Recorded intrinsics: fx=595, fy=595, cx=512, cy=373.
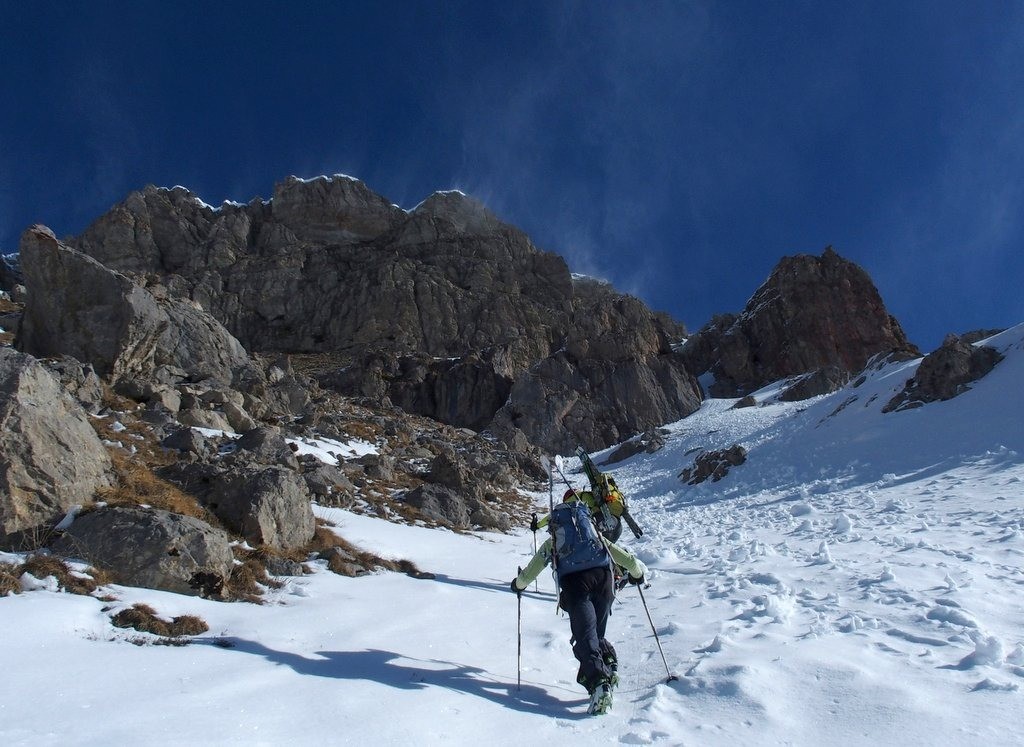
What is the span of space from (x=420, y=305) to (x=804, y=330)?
62.5m

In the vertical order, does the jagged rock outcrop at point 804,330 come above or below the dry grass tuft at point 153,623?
above

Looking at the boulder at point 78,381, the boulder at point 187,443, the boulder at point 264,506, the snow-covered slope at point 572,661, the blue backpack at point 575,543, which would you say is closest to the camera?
the snow-covered slope at point 572,661

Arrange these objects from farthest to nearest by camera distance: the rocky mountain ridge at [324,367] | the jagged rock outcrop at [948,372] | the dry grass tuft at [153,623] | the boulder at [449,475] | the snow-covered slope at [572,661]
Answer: the jagged rock outcrop at [948,372], the boulder at [449,475], the rocky mountain ridge at [324,367], the dry grass tuft at [153,623], the snow-covered slope at [572,661]

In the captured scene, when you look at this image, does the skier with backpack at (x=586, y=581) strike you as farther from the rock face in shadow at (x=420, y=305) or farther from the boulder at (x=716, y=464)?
the rock face in shadow at (x=420, y=305)

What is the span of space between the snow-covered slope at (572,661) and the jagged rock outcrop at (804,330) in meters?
82.8

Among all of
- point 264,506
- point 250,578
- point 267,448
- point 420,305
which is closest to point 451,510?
point 267,448

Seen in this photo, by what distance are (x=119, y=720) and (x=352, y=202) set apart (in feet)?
434

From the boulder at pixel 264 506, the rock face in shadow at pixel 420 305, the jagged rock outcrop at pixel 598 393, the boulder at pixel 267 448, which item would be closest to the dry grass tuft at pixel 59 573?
the boulder at pixel 264 506

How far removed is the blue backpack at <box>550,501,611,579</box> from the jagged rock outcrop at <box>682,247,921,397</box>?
286 feet

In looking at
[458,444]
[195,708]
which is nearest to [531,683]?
[195,708]

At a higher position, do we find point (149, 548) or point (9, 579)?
point (149, 548)

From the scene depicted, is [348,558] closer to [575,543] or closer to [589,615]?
[575,543]

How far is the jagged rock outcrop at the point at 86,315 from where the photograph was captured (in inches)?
766

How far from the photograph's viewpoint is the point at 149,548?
698cm
